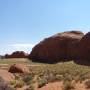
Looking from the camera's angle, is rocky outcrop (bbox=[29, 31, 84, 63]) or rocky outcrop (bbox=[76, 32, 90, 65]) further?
rocky outcrop (bbox=[29, 31, 84, 63])

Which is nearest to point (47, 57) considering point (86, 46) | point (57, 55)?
point (57, 55)

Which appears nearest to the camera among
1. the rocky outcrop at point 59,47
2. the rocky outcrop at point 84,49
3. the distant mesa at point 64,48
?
the rocky outcrop at point 84,49

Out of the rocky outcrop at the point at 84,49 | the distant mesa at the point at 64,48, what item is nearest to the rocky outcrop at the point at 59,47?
the distant mesa at the point at 64,48

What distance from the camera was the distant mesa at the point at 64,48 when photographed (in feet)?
208

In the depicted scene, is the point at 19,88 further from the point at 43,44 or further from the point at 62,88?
the point at 43,44

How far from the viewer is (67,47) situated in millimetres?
70312

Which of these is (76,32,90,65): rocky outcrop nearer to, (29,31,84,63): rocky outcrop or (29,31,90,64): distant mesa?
(29,31,90,64): distant mesa

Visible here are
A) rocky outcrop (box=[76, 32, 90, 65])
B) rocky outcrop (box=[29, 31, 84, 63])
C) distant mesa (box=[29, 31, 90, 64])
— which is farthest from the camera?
rocky outcrop (box=[29, 31, 84, 63])

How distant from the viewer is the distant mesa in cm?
6328

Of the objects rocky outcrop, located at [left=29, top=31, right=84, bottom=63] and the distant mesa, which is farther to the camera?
rocky outcrop, located at [left=29, top=31, right=84, bottom=63]

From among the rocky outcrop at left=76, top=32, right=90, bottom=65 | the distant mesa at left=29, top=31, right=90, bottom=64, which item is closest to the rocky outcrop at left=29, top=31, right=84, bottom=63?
the distant mesa at left=29, top=31, right=90, bottom=64

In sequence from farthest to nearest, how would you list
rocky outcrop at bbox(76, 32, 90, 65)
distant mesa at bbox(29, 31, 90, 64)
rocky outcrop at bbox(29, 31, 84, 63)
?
1. rocky outcrop at bbox(29, 31, 84, 63)
2. distant mesa at bbox(29, 31, 90, 64)
3. rocky outcrop at bbox(76, 32, 90, 65)

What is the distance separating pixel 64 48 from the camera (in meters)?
71.7

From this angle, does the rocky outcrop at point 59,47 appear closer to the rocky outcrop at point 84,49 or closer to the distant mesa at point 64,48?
the distant mesa at point 64,48
